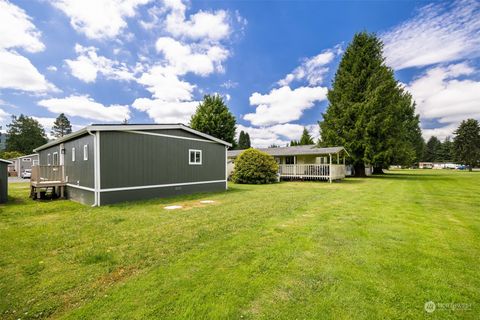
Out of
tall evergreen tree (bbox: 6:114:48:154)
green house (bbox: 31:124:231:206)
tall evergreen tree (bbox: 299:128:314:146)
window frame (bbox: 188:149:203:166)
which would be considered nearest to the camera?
green house (bbox: 31:124:231:206)

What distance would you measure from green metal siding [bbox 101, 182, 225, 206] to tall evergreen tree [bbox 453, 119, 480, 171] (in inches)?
2257

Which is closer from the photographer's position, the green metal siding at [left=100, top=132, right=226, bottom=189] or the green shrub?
the green metal siding at [left=100, top=132, right=226, bottom=189]

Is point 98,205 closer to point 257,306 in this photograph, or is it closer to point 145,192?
point 145,192

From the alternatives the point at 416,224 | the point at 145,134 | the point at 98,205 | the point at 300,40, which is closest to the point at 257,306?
the point at 416,224

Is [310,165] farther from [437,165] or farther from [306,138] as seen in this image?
[437,165]

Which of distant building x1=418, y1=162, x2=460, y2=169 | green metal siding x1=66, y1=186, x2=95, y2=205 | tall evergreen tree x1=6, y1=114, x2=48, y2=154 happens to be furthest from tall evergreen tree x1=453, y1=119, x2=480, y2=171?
tall evergreen tree x1=6, y1=114, x2=48, y2=154

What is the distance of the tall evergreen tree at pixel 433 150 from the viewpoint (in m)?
72.7

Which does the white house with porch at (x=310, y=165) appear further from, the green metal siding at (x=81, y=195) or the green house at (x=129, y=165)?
the green metal siding at (x=81, y=195)

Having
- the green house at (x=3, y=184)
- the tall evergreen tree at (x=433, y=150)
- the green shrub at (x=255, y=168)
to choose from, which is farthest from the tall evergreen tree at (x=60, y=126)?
the tall evergreen tree at (x=433, y=150)

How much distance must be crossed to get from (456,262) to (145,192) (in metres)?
9.82

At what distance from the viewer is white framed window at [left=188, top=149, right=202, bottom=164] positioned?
11.4 metres

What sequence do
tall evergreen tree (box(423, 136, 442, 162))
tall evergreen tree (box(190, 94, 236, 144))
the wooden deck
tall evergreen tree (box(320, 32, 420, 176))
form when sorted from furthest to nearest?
tall evergreen tree (box(423, 136, 442, 162))
tall evergreen tree (box(190, 94, 236, 144))
tall evergreen tree (box(320, 32, 420, 176))
the wooden deck

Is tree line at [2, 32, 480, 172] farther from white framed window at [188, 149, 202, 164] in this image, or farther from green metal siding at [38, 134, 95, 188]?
green metal siding at [38, 134, 95, 188]

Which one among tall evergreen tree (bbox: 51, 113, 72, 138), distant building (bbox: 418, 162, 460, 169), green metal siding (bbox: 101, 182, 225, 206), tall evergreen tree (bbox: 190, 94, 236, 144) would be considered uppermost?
tall evergreen tree (bbox: 51, 113, 72, 138)
